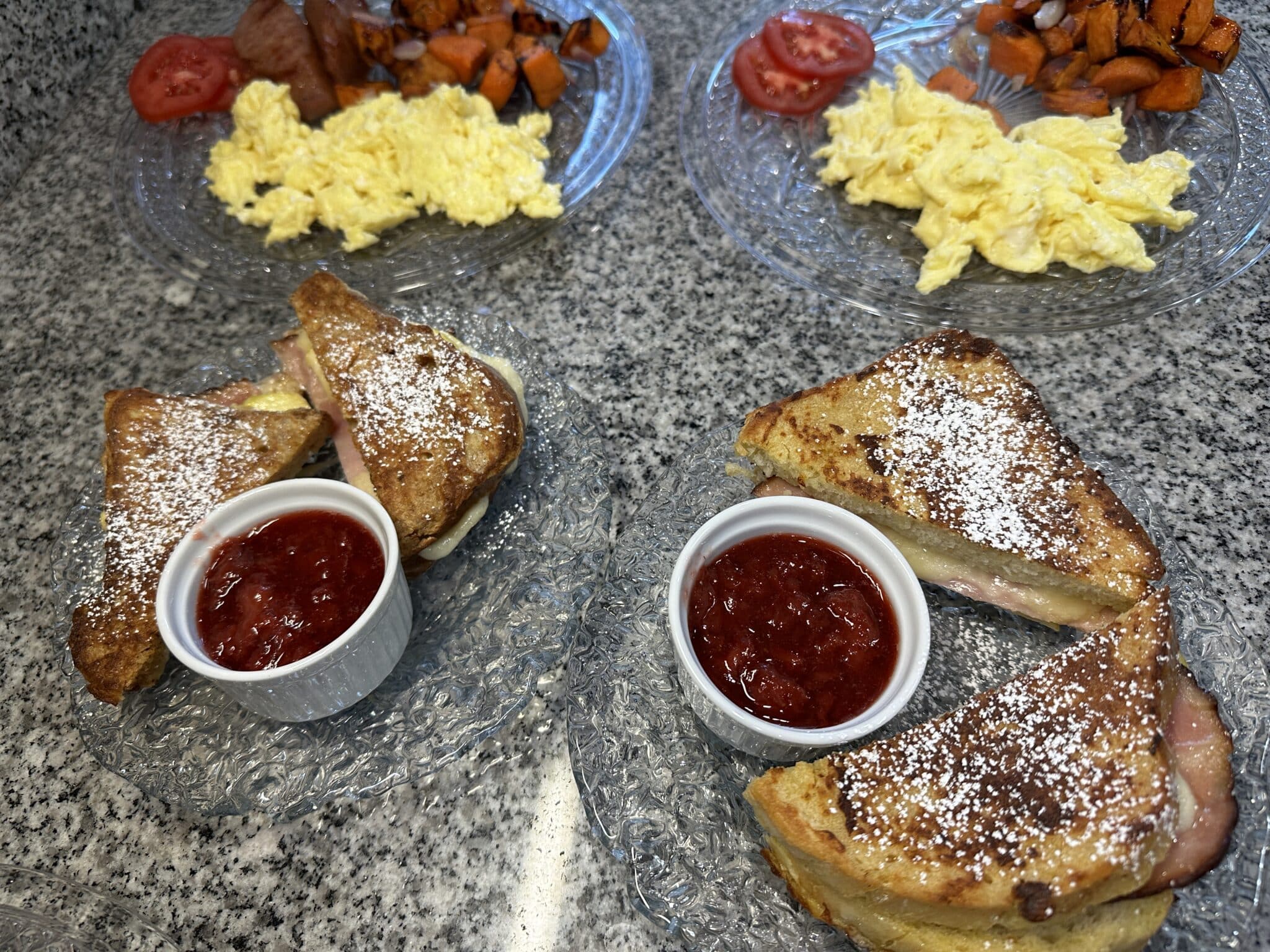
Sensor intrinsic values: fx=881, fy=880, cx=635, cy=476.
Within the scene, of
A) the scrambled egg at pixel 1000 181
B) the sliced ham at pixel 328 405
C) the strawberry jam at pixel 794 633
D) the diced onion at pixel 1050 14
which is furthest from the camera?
the diced onion at pixel 1050 14

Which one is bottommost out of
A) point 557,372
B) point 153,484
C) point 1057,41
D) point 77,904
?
point 77,904

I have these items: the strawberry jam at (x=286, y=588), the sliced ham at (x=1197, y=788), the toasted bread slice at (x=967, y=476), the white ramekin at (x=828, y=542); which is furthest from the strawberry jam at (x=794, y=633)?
the strawberry jam at (x=286, y=588)

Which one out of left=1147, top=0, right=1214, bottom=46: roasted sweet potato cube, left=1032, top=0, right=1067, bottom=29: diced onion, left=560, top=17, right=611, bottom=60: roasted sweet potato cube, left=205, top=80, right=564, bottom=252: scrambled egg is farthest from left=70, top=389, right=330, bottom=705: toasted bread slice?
left=1147, top=0, right=1214, bottom=46: roasted sweet potato cube

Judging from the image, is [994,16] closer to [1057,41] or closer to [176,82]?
[1057,41]

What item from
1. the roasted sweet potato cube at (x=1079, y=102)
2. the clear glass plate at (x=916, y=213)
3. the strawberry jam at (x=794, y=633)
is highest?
the roasted sweet potato cube at (x=1079, y=102)

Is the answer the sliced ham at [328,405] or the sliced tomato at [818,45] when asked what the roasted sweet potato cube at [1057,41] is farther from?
the sliced ham at [328,405]

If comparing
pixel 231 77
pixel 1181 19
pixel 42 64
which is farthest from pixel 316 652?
pixel 1181 19

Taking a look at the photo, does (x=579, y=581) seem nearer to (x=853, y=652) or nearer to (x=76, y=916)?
(x=853, y=652)
